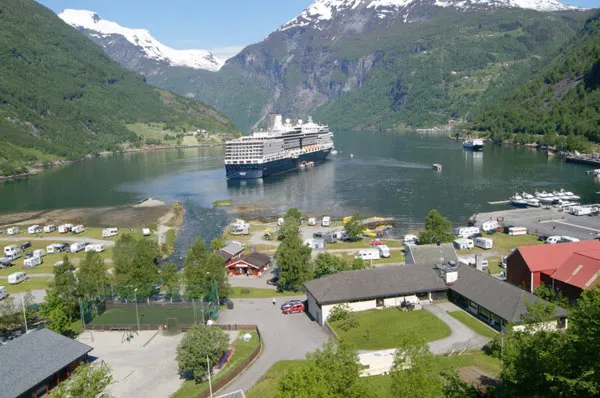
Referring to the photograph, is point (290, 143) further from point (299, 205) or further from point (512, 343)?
point (512, 343)

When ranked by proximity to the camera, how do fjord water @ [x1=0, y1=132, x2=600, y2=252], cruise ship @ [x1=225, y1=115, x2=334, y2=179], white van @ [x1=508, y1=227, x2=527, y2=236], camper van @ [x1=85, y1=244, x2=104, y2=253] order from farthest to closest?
cruise ship @ [x1=225, y1=115, x2=334, y2=179], fjord water @ [x1=0, y1=132, x2=600, y2=252], white van @ [x1=508, y1=227, x2=527, y2=236], camper van @ [x1=85, y1=244, x2=104, y2=253]

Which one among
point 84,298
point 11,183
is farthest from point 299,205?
point 11,183

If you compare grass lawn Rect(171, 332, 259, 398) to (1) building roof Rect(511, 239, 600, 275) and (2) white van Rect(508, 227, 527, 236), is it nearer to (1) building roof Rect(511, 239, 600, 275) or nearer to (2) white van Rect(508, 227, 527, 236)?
(1) building roof Rect(511, 239, 600, 275)

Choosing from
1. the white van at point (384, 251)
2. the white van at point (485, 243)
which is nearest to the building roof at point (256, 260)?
the white van at point (384, 251)

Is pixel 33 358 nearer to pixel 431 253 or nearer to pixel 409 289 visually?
pixel 409 289

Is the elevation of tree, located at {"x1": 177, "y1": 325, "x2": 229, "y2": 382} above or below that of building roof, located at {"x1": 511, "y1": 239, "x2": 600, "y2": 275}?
below

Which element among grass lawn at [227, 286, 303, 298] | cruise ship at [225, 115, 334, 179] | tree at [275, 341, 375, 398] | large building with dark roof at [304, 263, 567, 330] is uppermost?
cruise ship at [225, 115, 334, 179]

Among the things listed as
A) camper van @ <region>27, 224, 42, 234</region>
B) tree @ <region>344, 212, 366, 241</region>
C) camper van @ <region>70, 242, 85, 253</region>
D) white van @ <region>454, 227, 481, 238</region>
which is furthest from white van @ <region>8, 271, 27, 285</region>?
white van @ <region>454, 227, 481, 238</region>
